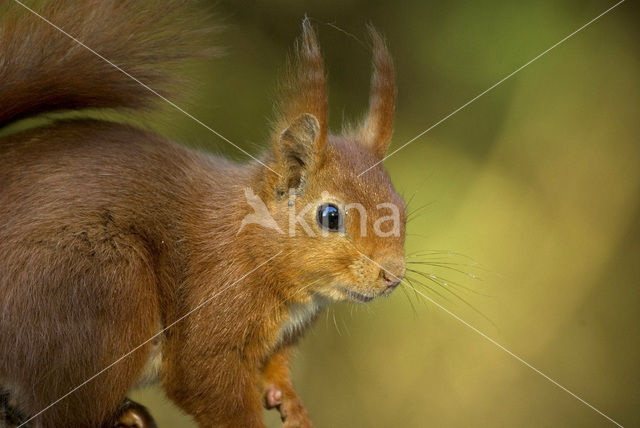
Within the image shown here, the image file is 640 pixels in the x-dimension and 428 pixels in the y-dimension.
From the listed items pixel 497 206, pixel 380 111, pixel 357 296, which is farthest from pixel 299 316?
pixel 497 206

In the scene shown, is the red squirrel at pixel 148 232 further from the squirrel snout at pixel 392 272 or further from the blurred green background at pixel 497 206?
the blurred green background at pixel 497 206

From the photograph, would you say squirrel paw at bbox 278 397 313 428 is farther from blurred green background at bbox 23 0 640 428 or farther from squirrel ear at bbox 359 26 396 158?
blurred green background at bbox 23 0 640 428

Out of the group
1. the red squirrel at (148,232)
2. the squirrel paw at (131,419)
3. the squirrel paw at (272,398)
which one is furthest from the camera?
the squirrel paw at (272,398)

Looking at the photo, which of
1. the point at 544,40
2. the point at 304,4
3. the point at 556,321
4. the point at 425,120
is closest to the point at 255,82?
the point at 304,4

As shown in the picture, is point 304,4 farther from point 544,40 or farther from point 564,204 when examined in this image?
point 564,204

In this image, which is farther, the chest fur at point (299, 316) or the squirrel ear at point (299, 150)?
the chest fur at point (299, 316)

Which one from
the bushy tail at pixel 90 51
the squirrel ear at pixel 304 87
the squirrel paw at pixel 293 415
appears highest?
the bushy tail at pixel 90 51

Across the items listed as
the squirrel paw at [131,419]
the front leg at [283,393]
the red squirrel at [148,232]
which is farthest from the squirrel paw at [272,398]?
A: the squirrel paw at [131,419]
